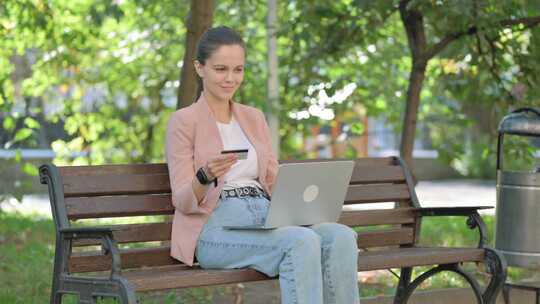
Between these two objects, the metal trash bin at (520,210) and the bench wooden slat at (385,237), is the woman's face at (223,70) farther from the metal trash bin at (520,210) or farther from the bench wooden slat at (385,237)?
the metal trash bin at (520,210)

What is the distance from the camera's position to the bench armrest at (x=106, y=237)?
4.22 metres

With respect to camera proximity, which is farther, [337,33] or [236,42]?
[337,33]

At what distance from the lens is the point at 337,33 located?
8.98 metres

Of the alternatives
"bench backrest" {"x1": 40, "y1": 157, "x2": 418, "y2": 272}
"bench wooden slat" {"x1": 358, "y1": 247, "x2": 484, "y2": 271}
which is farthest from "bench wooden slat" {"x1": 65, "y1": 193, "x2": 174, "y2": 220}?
"bench wooden slat" {"x1": 358, "y1": 247, "x2": 484, "y2": 271}

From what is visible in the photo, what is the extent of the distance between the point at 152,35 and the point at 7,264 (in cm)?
429

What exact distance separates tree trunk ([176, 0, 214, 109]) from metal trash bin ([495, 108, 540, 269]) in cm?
188

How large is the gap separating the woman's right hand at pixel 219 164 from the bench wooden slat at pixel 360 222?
2.00 feet

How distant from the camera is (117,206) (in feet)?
15.9

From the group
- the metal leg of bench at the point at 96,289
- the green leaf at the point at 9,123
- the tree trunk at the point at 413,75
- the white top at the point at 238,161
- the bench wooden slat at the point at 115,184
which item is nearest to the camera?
the metal leg of bench at the point at 96,289

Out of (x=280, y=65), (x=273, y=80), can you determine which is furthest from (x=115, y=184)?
(x=273, y=80)

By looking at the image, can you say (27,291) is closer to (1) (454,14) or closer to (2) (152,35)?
(1) (454,14)

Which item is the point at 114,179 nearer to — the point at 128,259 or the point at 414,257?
the point at 128,259

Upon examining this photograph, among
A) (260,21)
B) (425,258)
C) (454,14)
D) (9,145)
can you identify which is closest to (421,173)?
(260,21)

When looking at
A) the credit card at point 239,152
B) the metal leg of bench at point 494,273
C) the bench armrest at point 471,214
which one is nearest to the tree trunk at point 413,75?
the bench armrest at point 471,214
